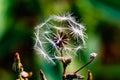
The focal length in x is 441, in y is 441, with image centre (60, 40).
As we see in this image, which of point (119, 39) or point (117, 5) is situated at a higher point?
point (117, 5)

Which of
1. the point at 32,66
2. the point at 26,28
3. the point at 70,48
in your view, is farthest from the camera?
the point at 26,28

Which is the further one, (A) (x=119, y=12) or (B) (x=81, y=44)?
(A) (x=119, y=12)

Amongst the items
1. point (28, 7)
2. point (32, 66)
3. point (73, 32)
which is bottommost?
point (32, 66)

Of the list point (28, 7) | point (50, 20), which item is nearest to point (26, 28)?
point (28, 7)

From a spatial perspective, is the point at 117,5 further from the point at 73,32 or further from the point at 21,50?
the point at 73,32

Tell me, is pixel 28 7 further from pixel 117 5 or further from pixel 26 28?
pixel 117 5

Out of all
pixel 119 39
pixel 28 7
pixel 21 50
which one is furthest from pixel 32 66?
pixel 119 39

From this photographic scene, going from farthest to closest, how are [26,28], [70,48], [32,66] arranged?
1. [26,28]
2. [32,66]
3. [70,48]
